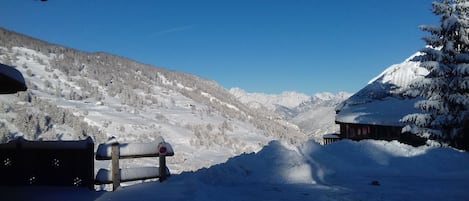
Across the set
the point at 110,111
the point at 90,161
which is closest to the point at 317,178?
the point at 90,161

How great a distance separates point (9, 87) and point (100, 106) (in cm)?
14777

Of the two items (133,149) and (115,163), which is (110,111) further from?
(115,163)

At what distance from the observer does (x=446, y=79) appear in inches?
735

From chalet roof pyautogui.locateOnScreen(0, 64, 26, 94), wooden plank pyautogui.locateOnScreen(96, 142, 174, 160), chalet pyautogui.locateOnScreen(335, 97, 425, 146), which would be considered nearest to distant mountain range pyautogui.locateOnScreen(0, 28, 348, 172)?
chalet pyautogui.locateOnScreen(335, 97, 425, 146)

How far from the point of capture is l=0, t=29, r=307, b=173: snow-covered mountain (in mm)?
114812

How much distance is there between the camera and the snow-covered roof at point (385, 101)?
26547 mm

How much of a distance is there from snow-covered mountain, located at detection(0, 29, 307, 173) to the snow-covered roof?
7604 cm

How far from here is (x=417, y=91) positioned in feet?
64.5

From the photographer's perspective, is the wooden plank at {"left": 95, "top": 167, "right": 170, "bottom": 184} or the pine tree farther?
the pine tree

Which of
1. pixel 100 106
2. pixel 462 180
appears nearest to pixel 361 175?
pixel 462 180

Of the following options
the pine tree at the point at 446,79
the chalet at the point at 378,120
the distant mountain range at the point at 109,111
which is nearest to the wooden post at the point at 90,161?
the pine tree at the point at 446,79

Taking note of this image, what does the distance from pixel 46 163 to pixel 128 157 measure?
192 cm

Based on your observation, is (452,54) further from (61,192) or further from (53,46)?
(53,46)

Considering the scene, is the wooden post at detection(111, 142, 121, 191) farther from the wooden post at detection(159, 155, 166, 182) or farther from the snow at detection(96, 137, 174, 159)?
the wooden post at detection(159, 155, 166, 182)
